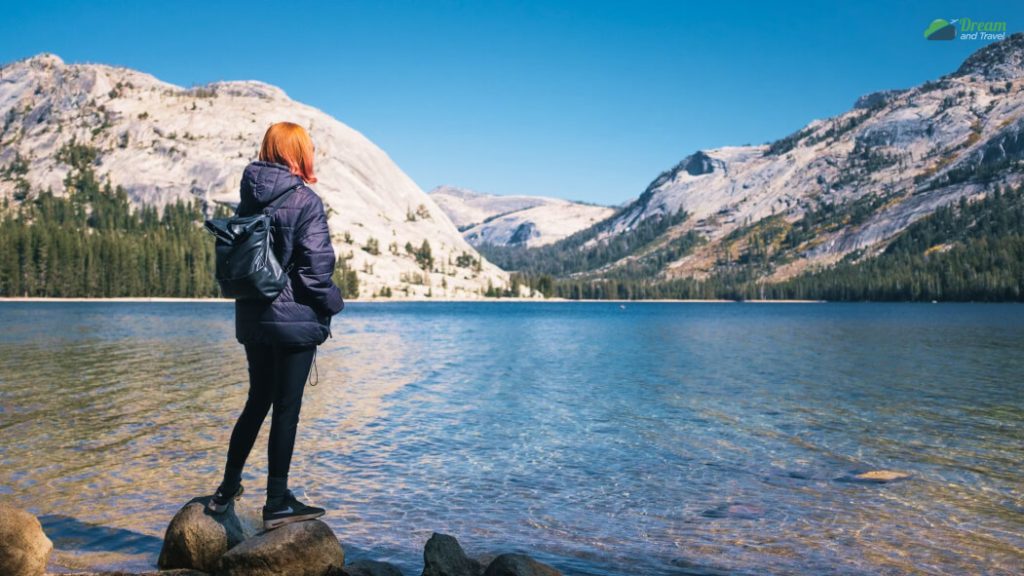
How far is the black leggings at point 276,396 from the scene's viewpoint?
9008 millimetres

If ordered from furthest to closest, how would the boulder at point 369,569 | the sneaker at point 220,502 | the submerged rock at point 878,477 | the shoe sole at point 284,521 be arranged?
the submerged rock at point 878,477, the sneaker at point 220,502, the shoe sole at point 284,521, the boulder at point 369,569

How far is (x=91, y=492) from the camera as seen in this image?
49.0 feet

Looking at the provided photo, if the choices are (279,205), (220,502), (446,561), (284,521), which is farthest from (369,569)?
(279,205)

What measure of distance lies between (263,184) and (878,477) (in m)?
16.1

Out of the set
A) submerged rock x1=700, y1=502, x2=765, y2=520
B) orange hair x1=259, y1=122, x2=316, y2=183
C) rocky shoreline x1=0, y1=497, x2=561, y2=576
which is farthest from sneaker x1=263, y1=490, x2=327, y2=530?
submerged rock x1=700, y1=502, x2=765, y2=520

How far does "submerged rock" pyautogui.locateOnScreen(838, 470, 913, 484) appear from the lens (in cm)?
1756

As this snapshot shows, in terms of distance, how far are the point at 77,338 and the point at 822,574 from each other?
65.3 m

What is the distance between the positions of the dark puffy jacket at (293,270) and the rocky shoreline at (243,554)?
268 centimetres

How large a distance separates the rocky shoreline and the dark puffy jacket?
2676 mm

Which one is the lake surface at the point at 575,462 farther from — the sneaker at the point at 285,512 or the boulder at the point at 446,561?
the sneaker at the point at 285,512

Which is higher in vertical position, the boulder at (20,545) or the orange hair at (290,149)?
the orange hair at (290,149)

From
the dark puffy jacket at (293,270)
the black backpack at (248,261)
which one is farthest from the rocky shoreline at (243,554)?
the black backpack at (248,261)

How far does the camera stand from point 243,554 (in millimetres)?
9242

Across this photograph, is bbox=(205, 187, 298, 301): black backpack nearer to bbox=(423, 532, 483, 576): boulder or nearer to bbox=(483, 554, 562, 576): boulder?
bbox=(423, 532, 483, 576): boulder
